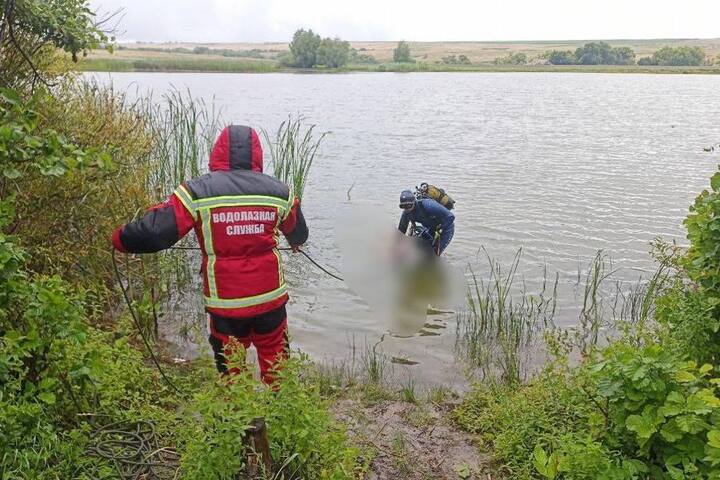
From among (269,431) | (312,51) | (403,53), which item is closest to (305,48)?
(312,51)

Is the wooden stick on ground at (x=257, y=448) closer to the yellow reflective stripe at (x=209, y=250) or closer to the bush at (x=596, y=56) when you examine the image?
the yellow reflective stripe at (x=209, y=250)

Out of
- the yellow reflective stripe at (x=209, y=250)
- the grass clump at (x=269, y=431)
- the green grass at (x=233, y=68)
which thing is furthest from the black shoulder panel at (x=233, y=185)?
the green grass at (x=233, y=68)

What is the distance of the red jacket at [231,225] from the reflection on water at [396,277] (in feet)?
9.60

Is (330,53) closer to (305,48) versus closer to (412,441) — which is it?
(305,48)

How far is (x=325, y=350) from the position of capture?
604 centimetres

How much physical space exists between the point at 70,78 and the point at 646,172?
13.1 meters

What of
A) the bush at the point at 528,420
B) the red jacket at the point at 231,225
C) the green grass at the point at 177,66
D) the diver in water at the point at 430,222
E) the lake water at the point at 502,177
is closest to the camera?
the bush at the point at 528,420

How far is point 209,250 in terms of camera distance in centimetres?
370

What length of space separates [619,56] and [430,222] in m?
85.6

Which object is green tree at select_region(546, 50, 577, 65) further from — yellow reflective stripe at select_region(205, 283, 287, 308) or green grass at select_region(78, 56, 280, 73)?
yellow reflective stripe at select_region(205, 283, 287, 308)

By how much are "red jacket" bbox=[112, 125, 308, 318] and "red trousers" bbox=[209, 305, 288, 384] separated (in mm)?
86

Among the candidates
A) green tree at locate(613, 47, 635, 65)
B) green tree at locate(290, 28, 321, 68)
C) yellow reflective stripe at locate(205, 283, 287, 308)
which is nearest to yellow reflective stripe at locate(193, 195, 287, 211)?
yellow reflective stripe at locate(205, 283, 287, 308)

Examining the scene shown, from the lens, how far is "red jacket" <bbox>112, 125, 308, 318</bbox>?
3.56 metres

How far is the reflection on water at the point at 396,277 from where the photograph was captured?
705cm
